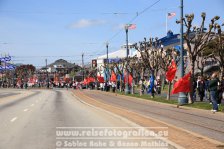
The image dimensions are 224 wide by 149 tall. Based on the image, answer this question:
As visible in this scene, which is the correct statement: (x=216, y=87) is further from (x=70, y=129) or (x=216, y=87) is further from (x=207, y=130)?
(x=70, y=129)

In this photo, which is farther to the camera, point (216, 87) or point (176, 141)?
point (216, 87)

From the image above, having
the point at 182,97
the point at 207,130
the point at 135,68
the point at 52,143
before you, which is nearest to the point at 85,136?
the point at 52,143

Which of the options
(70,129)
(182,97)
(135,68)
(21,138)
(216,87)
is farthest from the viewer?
(135,68)

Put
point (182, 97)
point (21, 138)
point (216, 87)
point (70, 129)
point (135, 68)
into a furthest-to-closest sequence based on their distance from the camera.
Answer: point (135, 68)
point (182, 97)
point (216, 87)
point (70, 129)
point (21, 138)

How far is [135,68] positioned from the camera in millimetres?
75938

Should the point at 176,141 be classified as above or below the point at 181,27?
below

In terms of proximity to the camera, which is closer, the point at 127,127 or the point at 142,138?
the point at 142,138

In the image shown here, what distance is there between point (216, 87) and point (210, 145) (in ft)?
41.5

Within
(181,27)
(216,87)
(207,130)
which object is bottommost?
(207,130)

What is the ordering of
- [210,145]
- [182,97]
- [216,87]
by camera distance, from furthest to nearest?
[182,97] → [216,87] → [210,145]

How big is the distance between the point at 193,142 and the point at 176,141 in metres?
0.45

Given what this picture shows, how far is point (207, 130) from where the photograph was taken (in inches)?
605

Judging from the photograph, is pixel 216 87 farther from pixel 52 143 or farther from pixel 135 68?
pixel 135 68

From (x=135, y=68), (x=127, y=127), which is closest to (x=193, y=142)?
(x=127, y=127)
